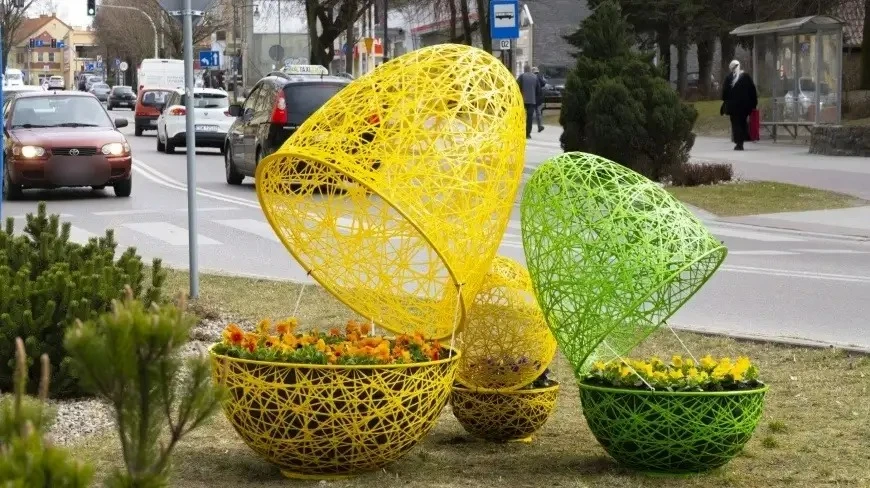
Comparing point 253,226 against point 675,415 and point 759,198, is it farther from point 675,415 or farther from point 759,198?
point 675,415

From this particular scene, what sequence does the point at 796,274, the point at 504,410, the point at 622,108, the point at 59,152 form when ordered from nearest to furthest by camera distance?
the point at 504,410 → the point at 796,274 → the point at 59,152 → the point at 622,108

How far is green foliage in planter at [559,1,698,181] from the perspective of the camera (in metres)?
21.4

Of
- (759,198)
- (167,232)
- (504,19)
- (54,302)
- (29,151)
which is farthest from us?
(504,19)

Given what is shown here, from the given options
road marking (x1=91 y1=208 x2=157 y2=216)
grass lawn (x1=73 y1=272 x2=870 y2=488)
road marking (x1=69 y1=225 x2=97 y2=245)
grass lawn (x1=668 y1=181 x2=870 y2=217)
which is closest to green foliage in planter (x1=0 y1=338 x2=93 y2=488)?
grass lawn (x1=73 y1=272 x2=870 y2=488)

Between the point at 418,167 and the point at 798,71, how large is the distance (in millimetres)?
29151

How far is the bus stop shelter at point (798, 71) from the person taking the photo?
3177 centimetres

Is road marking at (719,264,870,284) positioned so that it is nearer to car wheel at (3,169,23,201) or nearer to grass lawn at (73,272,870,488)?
grass lawn at (73,272,870,488)

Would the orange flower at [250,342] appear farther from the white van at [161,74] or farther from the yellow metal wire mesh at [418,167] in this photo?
the white van at [161,74]

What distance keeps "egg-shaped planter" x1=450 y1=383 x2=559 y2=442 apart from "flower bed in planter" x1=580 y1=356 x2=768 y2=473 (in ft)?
2.27

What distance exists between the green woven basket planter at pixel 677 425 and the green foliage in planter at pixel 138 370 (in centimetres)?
299

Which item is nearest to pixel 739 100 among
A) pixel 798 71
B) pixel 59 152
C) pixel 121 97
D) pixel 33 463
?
pixel 798 71

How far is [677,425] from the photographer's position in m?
5.52

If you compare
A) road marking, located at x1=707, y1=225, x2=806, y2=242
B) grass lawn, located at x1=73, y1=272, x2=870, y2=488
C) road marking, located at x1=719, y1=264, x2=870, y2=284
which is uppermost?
road marking, located at x1=707, y1=225, x2=806, y2=242

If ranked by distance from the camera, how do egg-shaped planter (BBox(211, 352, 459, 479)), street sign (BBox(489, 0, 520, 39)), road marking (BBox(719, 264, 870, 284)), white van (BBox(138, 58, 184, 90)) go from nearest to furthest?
egg-shaped planter (BBox(211, 352, 459, 479)) < road marking (BBox(719, 264, 870, 284)) < street sign (BBox(489, 0, 520, 39)) < white van (BBox(138, 58, 184, 90))
